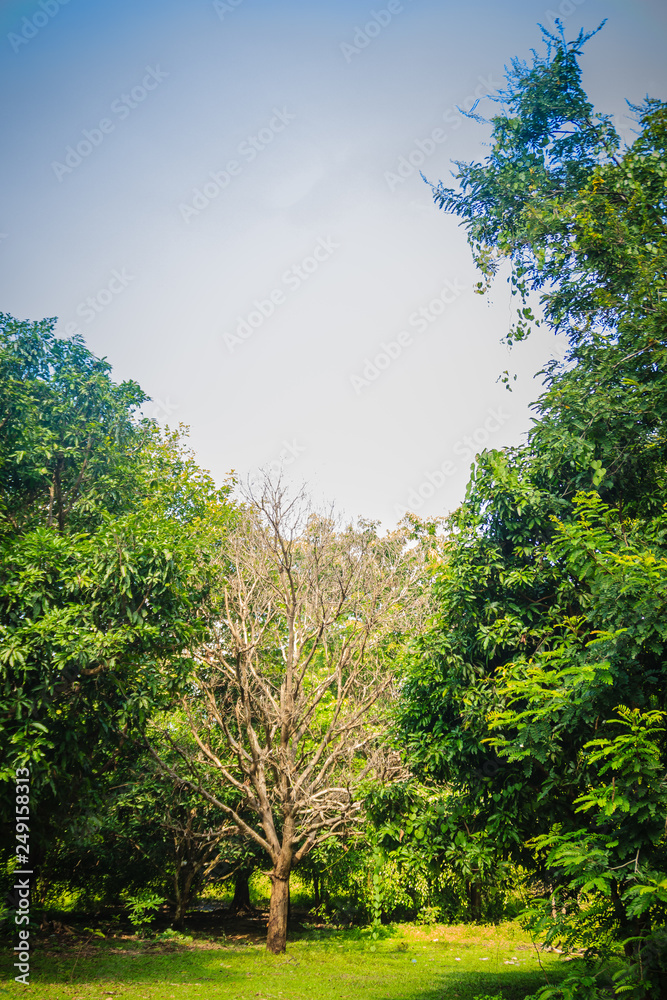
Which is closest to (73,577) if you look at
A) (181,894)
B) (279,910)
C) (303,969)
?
(303,969)

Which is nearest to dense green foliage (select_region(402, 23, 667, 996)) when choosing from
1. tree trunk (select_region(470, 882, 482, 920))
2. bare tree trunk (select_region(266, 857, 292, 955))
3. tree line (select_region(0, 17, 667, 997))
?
tree line (select_region(0, 17, 667, 997))

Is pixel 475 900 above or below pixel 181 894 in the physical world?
below

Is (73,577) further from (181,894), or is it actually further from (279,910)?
(181,894)

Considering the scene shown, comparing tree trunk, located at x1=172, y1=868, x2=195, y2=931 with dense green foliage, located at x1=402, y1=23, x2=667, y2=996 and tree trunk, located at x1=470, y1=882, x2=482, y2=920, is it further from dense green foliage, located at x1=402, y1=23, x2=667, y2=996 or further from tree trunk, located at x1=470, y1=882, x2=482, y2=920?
dense green foliage, located at x1=402, y1=23, x2=667, y2=996

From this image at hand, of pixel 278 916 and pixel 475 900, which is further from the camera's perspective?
pixel 475 900

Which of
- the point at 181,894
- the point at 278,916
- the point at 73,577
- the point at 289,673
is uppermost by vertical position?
the point at 73,577

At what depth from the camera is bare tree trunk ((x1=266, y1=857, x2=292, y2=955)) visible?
13914mm

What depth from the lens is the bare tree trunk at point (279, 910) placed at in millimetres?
13914

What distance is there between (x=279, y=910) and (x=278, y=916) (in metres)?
0.13

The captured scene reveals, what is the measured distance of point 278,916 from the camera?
14.0 meters

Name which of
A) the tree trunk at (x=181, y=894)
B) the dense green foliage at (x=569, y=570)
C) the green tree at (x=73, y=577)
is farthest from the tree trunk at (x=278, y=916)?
the dense green foliage at (x=569, y=570)

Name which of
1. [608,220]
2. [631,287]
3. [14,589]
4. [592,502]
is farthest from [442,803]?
[608,220]

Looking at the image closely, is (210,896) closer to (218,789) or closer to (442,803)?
(218,789)

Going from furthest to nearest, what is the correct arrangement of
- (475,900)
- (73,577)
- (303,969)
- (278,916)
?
(475,900), (278,916), (303,969), (73,577)
